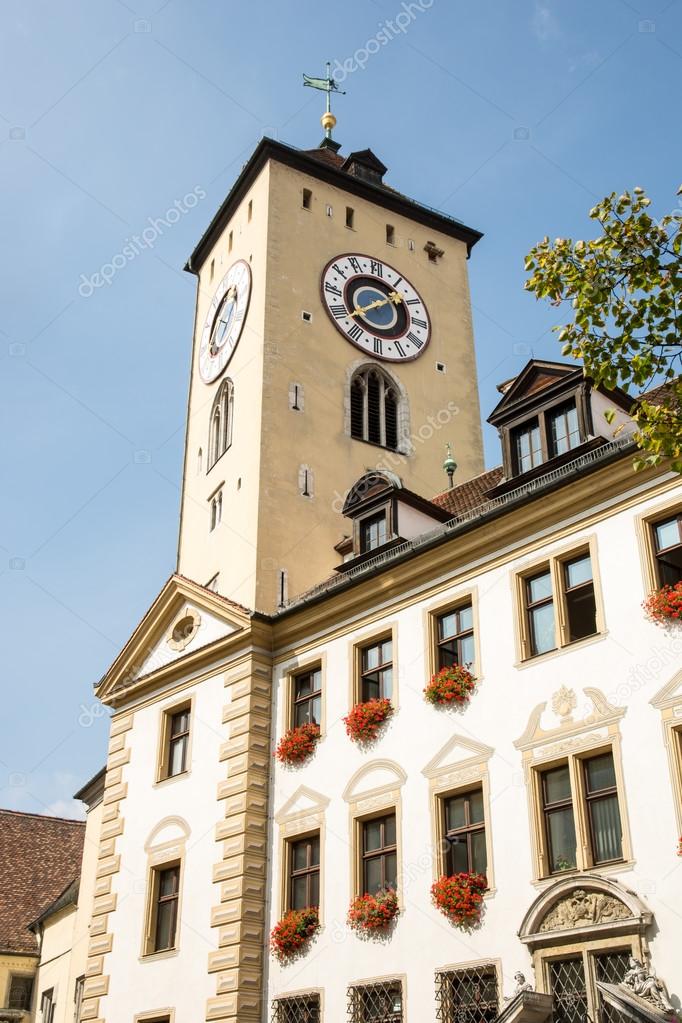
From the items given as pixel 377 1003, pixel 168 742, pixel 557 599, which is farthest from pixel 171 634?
pixel 557 599

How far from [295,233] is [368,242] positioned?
277cm

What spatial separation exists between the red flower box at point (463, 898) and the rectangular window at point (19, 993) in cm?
2595

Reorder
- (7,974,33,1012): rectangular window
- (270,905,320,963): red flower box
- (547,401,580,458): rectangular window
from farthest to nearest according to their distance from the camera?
(7,974,33,1012): rectangular window, (547,401,580,458): rectangular window, (270,905,320,963): red flower box

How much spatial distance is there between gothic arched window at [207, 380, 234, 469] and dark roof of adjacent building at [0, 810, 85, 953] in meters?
17.3

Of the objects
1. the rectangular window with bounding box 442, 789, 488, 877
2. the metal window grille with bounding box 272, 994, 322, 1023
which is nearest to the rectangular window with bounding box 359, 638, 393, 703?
the rectangular window with bounding box 442, 789, 488, 877

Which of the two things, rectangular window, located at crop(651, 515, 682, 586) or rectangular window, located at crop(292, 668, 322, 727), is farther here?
rectangular window, located at crop(292, 668, 322, 727)

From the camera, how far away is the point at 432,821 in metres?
21.7

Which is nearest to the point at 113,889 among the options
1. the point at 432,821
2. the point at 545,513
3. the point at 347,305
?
the point at 432,821

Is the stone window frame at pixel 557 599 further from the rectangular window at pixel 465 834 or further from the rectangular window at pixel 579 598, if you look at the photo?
the rectangular window at pixel 465 834

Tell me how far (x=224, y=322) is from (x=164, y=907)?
18.3 metres

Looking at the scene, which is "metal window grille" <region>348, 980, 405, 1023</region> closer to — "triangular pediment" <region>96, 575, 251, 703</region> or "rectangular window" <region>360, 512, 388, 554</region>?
"triangular pediment" <region>96, 575, 251, 703</region>

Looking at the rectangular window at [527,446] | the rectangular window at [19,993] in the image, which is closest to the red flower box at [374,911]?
the rectangular window at [527,446]

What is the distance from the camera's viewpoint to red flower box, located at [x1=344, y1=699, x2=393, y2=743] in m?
23.5

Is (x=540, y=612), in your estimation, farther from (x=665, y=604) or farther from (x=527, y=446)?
(x=527, y=446)
